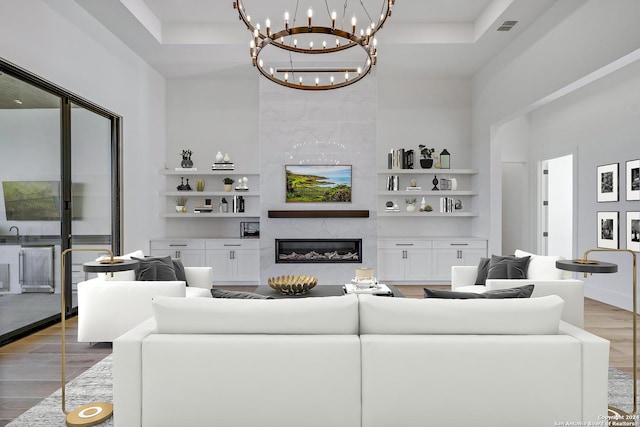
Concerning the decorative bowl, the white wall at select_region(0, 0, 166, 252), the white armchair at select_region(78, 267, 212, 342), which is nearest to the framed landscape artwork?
the white wall at select_region(0, 0, 166, 252)

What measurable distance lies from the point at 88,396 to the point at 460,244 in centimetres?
576

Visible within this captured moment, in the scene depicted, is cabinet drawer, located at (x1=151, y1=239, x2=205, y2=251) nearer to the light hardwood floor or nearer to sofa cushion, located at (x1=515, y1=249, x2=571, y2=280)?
the light hardwood floor

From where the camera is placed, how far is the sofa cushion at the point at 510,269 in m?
4.25

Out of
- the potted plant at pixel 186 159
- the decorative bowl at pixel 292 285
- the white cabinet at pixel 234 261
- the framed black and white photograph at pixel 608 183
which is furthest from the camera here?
the potted plant at pixel 186 159

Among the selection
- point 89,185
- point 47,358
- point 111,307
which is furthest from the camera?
point 89,185

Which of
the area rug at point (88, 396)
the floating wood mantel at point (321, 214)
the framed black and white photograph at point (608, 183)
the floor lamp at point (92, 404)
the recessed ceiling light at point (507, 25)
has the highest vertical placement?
the recessed ceiling light at point (507, 25)

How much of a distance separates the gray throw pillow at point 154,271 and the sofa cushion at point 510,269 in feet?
10.2

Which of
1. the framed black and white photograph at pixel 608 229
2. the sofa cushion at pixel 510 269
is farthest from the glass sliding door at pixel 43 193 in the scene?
the framed black and white photograph at pixel 608 229

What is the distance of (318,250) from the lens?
23.6 feet

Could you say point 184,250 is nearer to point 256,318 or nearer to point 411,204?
point 411,204

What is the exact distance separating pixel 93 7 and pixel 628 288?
7157mm

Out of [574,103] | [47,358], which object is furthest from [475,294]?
[574,103]

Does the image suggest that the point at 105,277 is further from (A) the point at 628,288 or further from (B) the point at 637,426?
(A) the point at 628,288

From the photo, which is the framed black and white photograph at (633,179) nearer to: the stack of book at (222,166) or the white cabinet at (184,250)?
the stack of book at (222,166)
